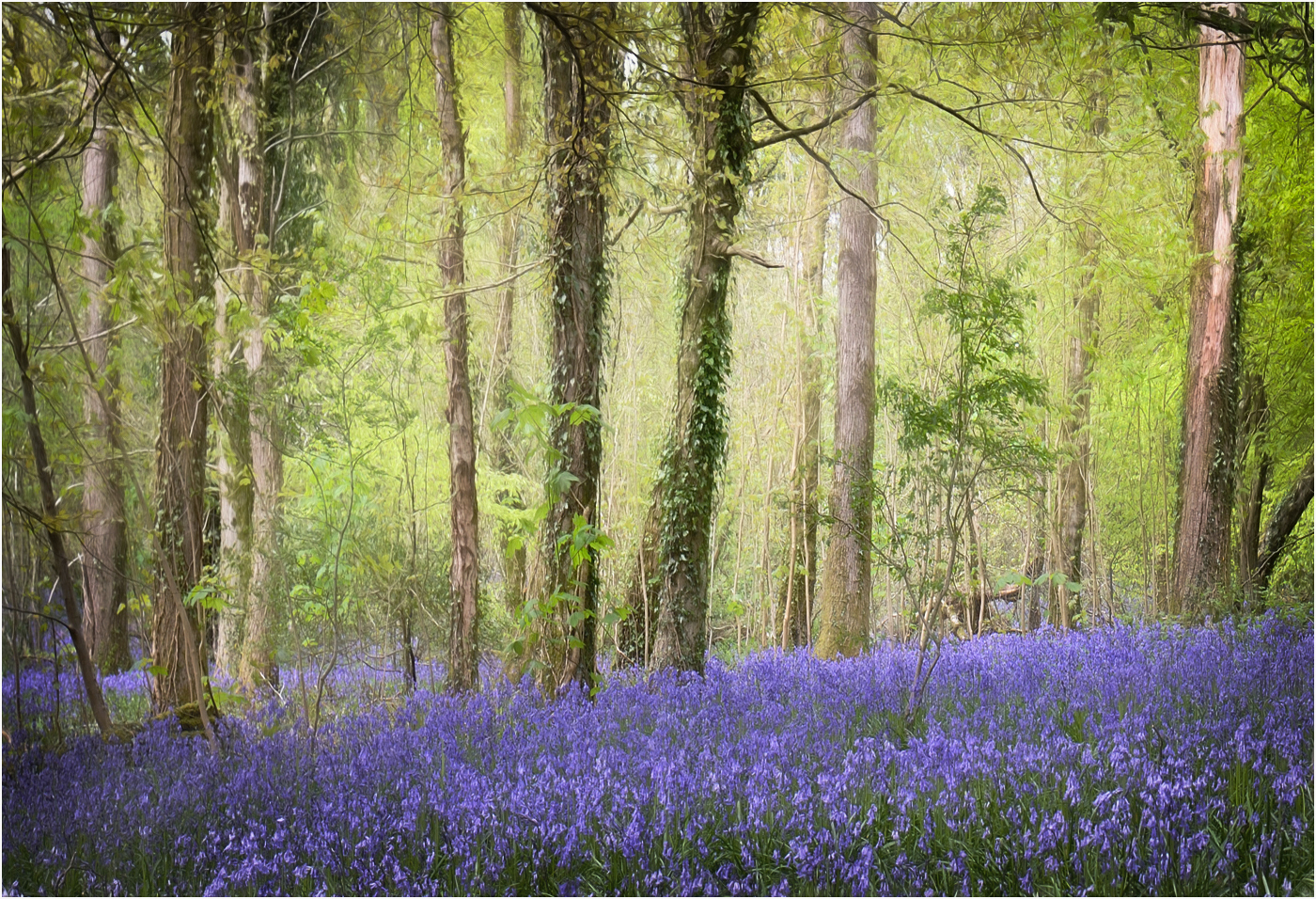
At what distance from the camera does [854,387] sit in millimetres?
6934

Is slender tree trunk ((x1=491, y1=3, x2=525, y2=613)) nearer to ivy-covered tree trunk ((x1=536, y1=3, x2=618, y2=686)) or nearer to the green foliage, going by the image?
ivy-covered tree trunk ((x1=536, y1=3, x2=618, y2=686))

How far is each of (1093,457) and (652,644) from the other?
15.2 feet

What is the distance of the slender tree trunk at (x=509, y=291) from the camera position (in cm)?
715

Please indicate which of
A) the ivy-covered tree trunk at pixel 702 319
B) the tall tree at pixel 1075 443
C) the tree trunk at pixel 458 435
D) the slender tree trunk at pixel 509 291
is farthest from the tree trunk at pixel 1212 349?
the slender tree trunk at pixel 509 291

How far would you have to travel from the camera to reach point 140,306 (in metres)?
3.41

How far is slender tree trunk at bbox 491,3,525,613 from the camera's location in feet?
23.5

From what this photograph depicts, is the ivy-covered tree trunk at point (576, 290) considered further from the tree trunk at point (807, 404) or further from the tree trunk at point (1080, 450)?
the tree trunk at point (1080, 450)

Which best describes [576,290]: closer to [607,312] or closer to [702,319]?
[607,312]

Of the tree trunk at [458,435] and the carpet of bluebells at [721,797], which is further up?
the tree trunk at [458,435]

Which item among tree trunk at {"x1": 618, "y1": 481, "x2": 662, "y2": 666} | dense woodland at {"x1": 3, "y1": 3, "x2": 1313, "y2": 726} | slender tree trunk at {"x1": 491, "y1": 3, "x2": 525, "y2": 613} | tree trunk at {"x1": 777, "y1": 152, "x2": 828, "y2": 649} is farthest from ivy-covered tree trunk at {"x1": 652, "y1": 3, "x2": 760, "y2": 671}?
tree trunk at {"x1": 777, "y1": 152, "x2": 828, "y2": 649}

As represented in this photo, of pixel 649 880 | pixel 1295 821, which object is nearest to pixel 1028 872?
pixel 1295 821

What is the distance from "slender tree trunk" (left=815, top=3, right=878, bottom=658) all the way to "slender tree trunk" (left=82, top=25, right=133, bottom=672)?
14.5ft

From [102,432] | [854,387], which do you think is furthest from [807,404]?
[102,432]

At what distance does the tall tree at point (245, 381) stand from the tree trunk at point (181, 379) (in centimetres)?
22
